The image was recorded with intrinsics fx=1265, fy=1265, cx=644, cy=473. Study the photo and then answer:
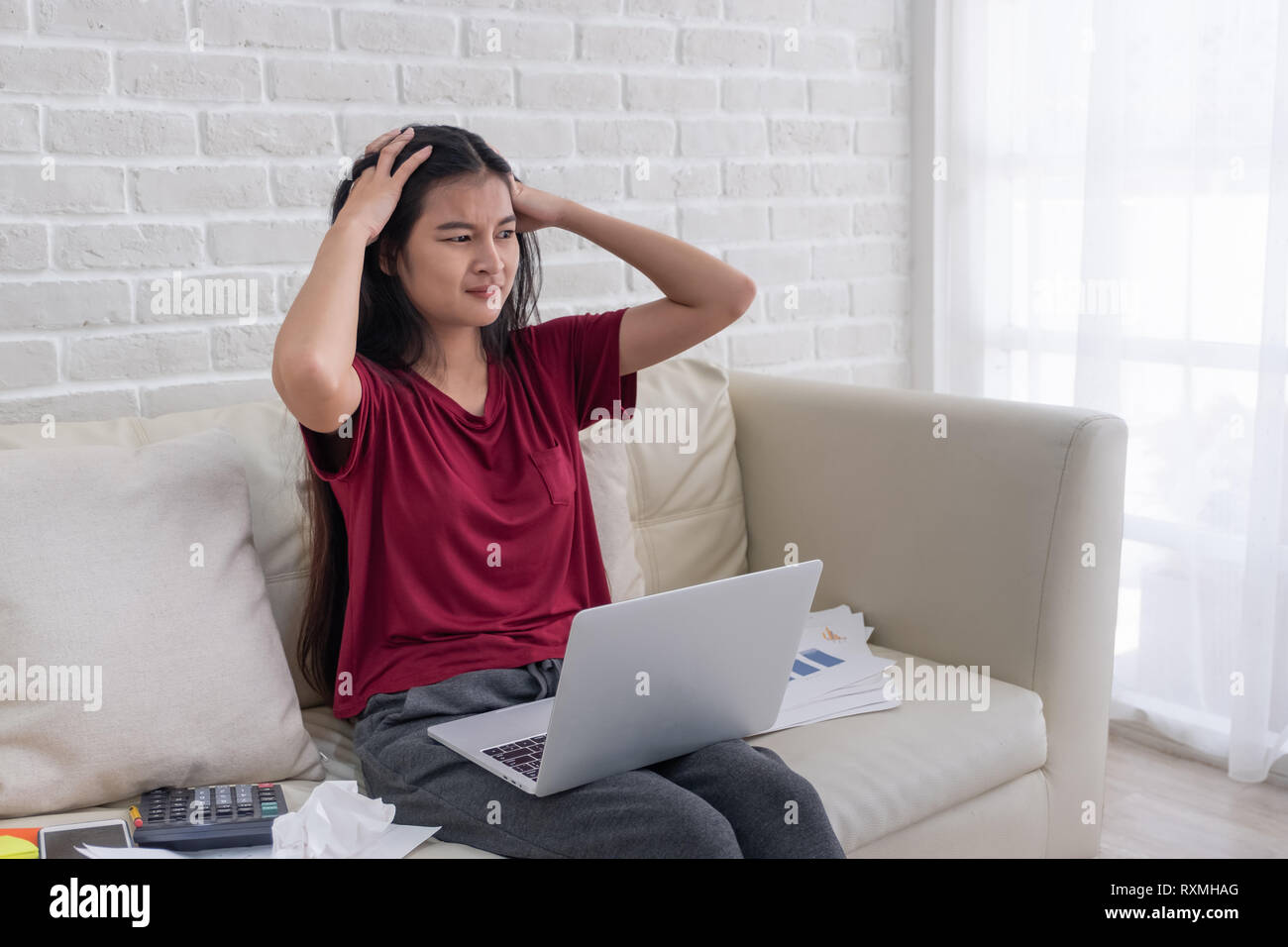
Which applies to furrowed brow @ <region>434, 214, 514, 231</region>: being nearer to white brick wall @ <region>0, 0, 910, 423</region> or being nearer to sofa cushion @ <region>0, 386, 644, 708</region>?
sofa cushion @ <region>0, 386, 644, 708</region>

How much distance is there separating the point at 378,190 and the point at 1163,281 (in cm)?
148

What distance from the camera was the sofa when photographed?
5.19 ft

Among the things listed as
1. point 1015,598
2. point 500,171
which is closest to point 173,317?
point 500,171

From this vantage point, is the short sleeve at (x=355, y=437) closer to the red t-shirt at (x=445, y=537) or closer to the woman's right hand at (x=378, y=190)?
the red t-shirt at (x=445, y=537)

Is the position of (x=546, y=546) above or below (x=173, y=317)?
below

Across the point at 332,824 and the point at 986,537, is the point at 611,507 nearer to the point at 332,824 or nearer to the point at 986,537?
the point at 986,537

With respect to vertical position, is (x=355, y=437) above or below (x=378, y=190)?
below

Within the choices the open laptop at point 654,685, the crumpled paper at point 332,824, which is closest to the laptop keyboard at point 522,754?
the open laptop at point 654,685

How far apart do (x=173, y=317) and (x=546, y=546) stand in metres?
0.71

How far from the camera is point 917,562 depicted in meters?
1.88

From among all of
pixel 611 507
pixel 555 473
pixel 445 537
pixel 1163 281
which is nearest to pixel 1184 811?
pixel 1163 281

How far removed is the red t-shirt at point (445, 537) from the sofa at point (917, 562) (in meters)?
0.18
